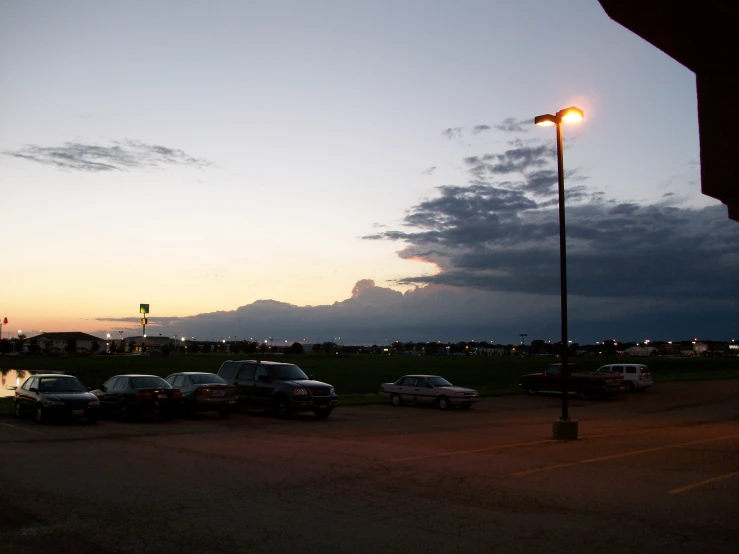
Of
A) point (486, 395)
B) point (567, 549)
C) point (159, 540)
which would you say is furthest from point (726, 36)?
point (486, 395)

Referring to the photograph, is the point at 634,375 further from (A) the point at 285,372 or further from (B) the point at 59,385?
(B) the point at 59,385

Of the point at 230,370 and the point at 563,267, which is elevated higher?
the point at 563,267

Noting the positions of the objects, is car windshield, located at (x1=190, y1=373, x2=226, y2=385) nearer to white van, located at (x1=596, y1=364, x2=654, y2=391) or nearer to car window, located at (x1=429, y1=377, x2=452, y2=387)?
car window, located at (x1=429, y1=377, x2=452, y2=387)

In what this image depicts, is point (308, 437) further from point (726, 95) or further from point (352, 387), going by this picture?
point (352, 387)

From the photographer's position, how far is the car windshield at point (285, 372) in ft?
78.4

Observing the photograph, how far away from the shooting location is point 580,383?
116ft

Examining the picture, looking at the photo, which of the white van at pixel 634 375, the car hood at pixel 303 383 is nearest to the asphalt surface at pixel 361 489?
the car hood at pixel 303 383

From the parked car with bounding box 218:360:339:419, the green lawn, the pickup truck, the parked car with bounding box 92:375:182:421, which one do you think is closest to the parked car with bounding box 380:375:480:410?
the green lawn

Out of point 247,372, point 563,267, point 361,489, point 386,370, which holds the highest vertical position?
point 563,267

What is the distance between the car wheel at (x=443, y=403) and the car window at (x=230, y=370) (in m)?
8.61

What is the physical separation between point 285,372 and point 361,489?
14.1 meters

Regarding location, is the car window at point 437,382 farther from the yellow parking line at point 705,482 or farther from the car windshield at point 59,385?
the yellow parking line at point 705,482

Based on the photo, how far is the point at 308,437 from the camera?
57.6 ft

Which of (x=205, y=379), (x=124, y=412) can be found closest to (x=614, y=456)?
(x=205, y=379)
